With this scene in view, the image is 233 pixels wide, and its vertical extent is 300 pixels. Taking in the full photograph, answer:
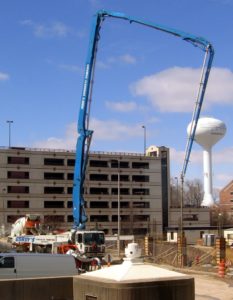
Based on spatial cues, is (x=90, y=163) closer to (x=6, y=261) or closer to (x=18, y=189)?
(x=18, y=189)

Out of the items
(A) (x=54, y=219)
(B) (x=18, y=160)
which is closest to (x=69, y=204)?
(A) (x=54, y=219)

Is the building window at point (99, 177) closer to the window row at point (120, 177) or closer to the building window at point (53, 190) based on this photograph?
the window row at point (120, 177)

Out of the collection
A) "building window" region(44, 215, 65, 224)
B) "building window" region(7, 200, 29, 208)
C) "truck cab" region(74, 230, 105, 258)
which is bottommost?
"truck cab" region(74, 230, 105, 258)

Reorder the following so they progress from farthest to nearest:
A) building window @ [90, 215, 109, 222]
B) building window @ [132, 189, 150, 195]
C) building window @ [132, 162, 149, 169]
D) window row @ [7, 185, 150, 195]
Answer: building window @ [132, 162, 149, 169] → building window @ [132, 189, 150, 195] → building window @ [90, 215, 109, 222] → window row @ [7, 185, 150, 195]

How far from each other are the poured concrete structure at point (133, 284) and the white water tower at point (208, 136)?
12567 centimetres

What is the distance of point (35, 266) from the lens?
17.3 m

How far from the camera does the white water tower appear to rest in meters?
140

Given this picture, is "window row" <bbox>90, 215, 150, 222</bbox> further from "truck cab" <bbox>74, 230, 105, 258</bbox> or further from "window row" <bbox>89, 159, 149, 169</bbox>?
"truck cab" <bbox>74, 230, 105, 258</bbox>

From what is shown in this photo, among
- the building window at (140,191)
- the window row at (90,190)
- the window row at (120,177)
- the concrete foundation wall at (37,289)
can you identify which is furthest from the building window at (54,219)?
the concrete foundation wall at (37,289)

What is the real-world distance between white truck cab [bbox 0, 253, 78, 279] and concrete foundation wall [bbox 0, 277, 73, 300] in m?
4.05

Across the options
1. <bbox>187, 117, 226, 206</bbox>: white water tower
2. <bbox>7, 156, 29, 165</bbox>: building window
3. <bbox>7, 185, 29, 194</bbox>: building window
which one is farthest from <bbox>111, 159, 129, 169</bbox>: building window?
<bbox>187, 117, 226, 206</bbox>: white water tower

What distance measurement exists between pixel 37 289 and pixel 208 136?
13233 cm

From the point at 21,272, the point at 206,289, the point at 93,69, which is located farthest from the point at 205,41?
the point at 21,272

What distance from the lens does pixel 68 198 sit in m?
107
